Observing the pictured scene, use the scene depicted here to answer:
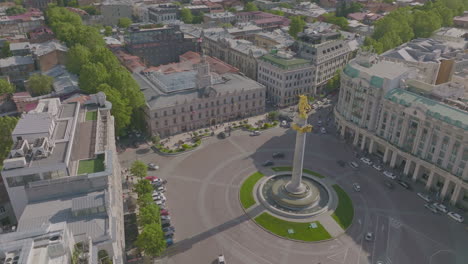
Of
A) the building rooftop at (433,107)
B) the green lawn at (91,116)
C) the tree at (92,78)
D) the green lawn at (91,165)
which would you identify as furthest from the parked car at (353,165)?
the tree at (92,78)

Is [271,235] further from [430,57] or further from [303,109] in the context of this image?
[430,57]

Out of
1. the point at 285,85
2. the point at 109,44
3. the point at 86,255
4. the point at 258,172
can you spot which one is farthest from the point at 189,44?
the point at 86,255

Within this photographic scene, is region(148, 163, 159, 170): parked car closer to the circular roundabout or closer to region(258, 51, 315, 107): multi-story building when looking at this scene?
the circular roundabout

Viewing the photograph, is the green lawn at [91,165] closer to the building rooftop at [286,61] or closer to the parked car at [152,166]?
the parked car at [152,166]

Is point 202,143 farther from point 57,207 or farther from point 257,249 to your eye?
point 57,207

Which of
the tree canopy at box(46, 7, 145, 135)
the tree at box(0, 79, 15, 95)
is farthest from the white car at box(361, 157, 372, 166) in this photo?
the tree at box(0, 79, 15, 95)

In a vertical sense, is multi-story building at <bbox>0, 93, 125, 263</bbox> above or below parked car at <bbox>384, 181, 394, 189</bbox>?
→ above
